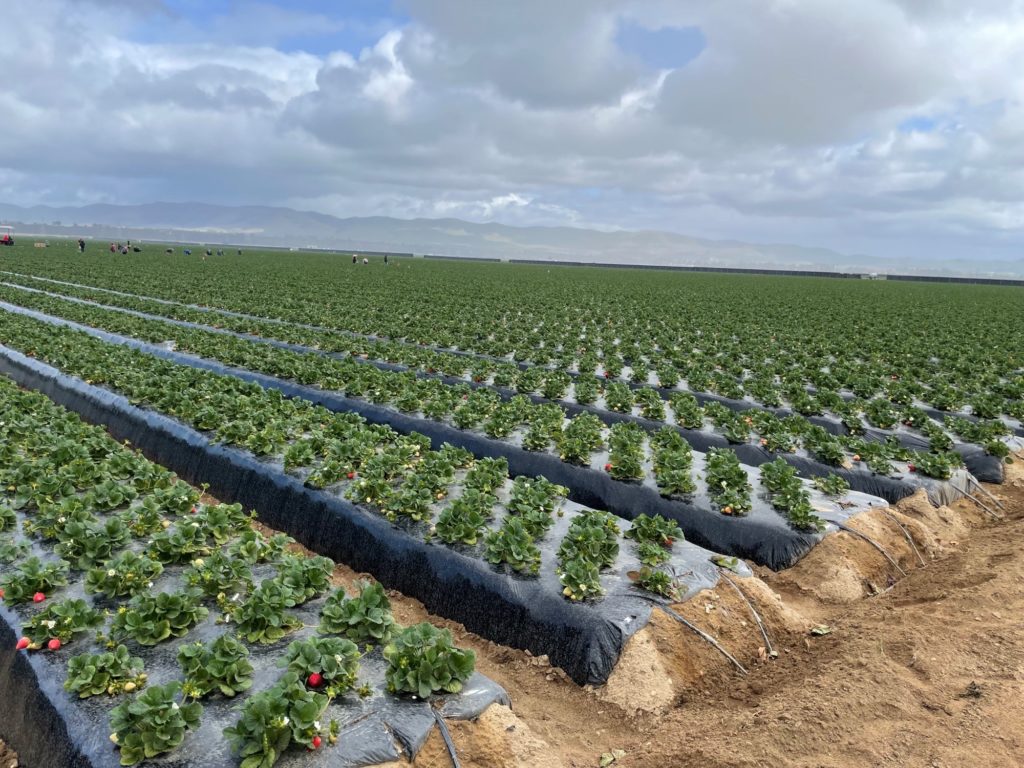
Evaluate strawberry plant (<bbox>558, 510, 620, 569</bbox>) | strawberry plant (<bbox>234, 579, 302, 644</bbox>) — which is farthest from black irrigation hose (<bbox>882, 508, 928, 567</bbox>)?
strawberry plant (<bbox>234, 579, 302, 644</bbox>)

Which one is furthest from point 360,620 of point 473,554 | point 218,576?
point 473,554

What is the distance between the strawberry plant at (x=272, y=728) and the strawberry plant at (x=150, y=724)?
1.03ft

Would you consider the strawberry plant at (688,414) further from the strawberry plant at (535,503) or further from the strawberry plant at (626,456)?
the strawberry plant at (535,503)

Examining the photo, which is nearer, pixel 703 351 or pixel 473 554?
pixel 473 554

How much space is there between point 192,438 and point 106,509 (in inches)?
134

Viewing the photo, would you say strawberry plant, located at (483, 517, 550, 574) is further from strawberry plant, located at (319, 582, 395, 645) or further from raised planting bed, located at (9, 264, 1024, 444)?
raised planting bed, located at (9, 264, 1024, 444)

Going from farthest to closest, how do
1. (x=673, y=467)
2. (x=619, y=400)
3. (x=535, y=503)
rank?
(x=619, y=400) → (x=673, y=467) → (x=535, y=503)

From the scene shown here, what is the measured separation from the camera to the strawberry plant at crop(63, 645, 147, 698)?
426cm

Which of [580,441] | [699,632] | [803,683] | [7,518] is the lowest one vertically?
[803,683]

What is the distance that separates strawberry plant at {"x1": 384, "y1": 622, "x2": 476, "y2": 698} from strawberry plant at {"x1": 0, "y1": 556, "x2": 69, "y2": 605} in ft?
10.8

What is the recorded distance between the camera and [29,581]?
17.6ft

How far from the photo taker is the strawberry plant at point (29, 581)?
17.3 ft

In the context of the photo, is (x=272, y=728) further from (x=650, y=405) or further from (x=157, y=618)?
(x=650, y=405)

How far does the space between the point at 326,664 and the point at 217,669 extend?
77cm
